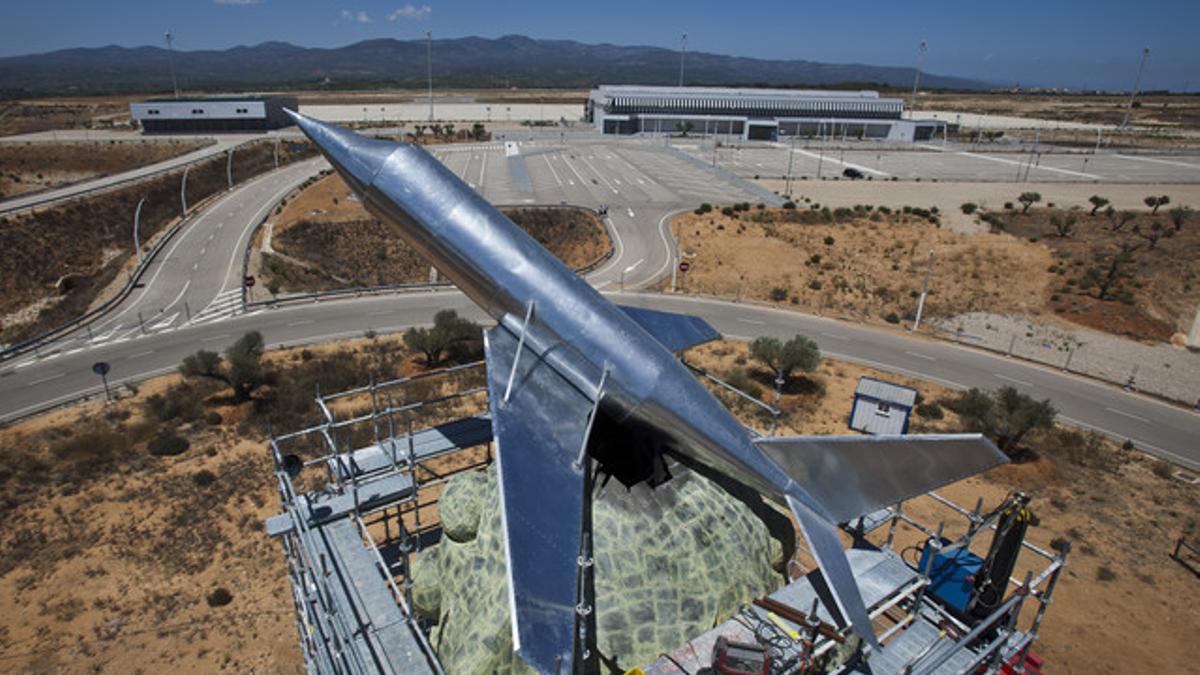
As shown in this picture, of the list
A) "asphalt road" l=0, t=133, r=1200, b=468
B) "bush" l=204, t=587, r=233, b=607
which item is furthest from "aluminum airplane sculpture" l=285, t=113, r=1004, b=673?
"asphalt road" l=0, t=133, r=1200, b=468

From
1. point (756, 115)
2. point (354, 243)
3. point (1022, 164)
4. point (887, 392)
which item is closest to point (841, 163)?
point (1022, 164)

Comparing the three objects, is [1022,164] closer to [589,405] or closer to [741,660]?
[589,405]

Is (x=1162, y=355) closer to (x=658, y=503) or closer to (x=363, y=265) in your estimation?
(x=658, y=503)

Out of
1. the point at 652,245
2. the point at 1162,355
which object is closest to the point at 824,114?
the point at 652,245

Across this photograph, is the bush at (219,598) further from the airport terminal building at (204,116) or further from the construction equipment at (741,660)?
the airport terminal building at (204,116)

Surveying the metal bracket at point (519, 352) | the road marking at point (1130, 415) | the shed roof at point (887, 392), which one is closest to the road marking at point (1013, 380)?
the road marking at point (1130, 415)

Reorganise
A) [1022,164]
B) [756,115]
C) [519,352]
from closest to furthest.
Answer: [519,352]
[1022,164]
[756,115]
